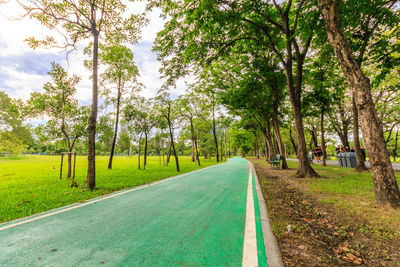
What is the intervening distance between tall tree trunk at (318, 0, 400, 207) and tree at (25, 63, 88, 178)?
12.2 m

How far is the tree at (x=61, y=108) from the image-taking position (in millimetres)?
8761

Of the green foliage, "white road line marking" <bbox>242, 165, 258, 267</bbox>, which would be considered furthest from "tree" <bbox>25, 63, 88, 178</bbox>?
"white road line marking" <bbox>242, 165, 258, 267</bbox>

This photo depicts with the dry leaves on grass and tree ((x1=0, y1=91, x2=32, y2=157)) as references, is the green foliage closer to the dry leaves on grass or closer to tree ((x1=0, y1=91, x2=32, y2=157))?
the dry leaves on grass

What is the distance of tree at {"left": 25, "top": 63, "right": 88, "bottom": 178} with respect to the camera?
8761 millimetres

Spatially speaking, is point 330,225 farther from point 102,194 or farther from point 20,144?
point 20,144

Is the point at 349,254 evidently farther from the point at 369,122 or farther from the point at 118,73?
the point at 118,73

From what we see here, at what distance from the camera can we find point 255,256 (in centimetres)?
Answer: 221

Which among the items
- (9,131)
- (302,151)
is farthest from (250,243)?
(9,131)

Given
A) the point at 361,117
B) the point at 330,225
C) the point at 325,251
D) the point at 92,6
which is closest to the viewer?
the point at 325,251

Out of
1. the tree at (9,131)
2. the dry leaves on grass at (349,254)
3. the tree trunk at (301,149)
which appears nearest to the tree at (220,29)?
the tree trunk at (301,149)

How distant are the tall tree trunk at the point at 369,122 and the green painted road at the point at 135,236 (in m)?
3.41

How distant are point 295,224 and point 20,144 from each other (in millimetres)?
42724

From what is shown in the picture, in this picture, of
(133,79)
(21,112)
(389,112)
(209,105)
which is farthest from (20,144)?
(389,112)

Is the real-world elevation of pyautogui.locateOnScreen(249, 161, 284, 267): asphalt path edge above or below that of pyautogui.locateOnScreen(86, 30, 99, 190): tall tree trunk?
below
